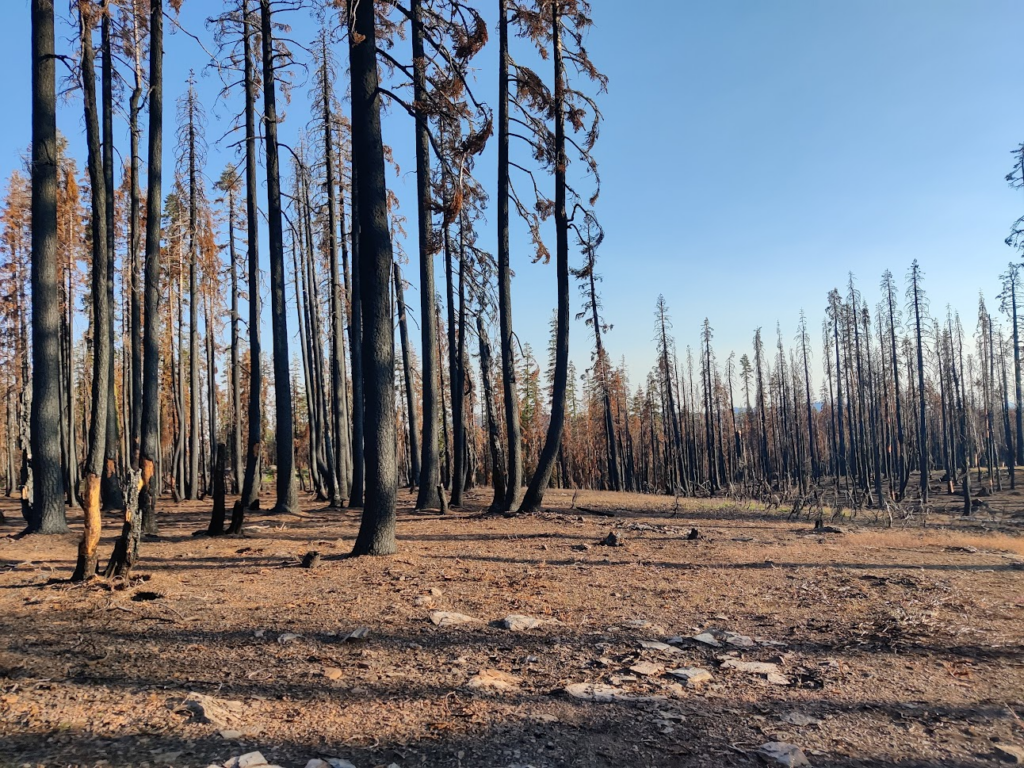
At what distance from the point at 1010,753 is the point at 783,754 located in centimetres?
134

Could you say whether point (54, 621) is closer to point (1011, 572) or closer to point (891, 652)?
point (891, 652)

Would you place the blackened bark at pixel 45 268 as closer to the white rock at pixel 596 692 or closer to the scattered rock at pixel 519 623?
the scattered rock at pixel 519 623

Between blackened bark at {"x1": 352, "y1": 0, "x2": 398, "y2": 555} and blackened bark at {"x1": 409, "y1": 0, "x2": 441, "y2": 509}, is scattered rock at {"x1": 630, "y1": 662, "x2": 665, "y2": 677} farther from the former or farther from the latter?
blackened bark at {"x1": 409, "y1": 0, "x2": 441, "y2": 509}

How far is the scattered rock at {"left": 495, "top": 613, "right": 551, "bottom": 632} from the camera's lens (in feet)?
18.8

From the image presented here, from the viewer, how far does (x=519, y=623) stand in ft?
19.1

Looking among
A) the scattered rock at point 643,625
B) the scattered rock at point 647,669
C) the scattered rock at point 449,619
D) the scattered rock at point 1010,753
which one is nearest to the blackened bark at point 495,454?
the scattered rock at point 449,619

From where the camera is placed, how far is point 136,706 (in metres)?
3.85

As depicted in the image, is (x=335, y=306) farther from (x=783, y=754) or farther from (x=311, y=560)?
(x=783, y=754)

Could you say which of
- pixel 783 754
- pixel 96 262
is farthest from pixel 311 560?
pixel 96 262

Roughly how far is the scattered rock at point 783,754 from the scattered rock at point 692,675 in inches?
36.2

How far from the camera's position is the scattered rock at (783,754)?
11.3 ft

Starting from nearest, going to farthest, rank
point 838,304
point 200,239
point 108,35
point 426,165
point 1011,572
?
point 1011,572
point 108,35
point 426,165
point 200,239
point 838,304

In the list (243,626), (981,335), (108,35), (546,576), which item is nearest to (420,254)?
(108,35)

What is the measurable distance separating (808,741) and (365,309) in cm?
724
